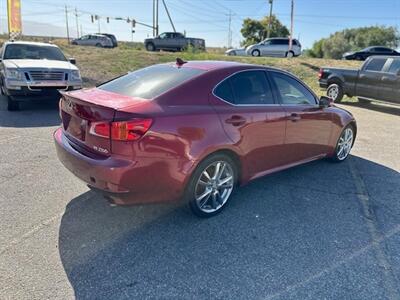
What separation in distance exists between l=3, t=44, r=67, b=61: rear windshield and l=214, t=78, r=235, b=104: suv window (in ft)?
23.9

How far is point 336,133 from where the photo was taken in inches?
203

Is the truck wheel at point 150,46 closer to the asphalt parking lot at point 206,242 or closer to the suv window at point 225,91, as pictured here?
the asphalt parking lot at point 206,242

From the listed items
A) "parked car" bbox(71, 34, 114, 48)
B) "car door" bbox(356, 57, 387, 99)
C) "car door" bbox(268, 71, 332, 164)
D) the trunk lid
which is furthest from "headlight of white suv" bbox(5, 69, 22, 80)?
Result: "parked car" bbox(71, 34, 114, 48)

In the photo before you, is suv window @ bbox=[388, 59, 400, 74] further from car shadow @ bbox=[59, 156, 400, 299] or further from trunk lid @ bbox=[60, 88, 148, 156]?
trunk lid @ bbox=[60, 88, 148, 156]

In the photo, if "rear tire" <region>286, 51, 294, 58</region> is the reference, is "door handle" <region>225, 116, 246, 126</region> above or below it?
below

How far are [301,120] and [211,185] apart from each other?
5.46 feet

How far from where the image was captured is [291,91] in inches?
171

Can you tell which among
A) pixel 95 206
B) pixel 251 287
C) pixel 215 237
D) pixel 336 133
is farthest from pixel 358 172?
pixel 95 206

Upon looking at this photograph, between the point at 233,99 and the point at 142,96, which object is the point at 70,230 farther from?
the point at 233,99

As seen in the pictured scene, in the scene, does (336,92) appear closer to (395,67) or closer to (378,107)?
(378,107)

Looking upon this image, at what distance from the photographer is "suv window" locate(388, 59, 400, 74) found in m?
10.6

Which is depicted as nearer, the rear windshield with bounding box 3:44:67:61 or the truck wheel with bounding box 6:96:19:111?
the truck wheel with bounding box 6:96:19:111

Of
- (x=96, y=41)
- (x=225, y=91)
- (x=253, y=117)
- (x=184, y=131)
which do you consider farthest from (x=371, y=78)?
(x=96, y=41)

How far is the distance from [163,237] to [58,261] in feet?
3.00
